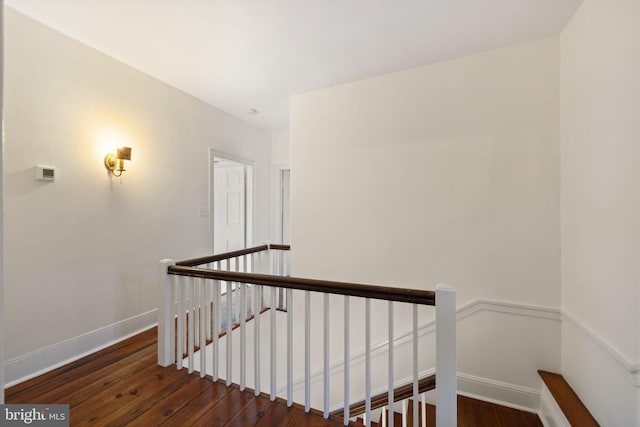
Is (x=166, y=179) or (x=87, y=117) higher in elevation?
Answer: (x=87, y=117)

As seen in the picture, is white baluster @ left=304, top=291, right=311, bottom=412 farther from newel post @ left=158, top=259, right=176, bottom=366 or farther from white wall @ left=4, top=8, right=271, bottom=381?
white wall @ left=4, top=8, right=271, bottom=381

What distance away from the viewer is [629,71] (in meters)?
1.42

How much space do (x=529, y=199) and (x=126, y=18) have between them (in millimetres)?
3182

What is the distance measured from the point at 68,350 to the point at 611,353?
360 centimetres

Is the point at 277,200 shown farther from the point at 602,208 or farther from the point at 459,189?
the point at 602,208

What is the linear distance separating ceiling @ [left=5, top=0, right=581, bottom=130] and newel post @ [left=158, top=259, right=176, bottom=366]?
1.73m

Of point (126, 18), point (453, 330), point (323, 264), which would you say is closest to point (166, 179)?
point (126, 18)

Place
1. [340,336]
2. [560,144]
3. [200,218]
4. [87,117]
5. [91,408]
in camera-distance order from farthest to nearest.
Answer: [200,218]
[340,336]
[87,117]
[560,144]
[91,408]

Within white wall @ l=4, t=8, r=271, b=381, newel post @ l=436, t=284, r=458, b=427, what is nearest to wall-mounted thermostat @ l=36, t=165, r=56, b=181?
white wall @ l=4, t=8, r=271, b=381

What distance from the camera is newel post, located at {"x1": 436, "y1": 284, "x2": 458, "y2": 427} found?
1361 mm

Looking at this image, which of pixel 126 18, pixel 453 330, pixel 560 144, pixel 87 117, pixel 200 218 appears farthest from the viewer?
pixel 200 218

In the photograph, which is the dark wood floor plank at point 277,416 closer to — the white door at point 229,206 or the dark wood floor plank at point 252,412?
the dark wood floor plank at point 252,412

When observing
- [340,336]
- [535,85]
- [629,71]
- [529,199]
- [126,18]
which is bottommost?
[340,336]

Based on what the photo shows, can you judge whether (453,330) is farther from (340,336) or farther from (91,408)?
(91,408)
